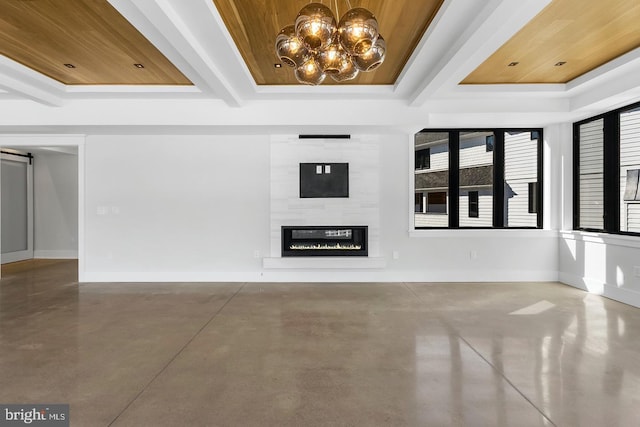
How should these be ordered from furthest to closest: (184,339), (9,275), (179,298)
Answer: (9,275), (179,298), (184,339)

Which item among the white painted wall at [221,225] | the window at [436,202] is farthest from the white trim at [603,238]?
the window at [436,202]

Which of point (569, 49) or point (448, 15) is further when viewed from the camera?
point (569, 49)

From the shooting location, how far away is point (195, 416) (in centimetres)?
210

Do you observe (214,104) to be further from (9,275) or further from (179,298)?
(9,275)

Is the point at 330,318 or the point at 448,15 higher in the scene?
the point at 448,15

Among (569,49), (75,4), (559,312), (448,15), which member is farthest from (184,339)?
(569,49)

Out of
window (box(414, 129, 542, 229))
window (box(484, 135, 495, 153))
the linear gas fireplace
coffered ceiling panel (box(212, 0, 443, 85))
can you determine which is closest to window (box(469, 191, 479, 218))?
window (box(414, 129, 542, 229))

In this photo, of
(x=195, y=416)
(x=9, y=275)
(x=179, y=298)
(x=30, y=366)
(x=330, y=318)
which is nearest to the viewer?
(x=195, y=416)

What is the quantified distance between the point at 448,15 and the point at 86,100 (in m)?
4.78

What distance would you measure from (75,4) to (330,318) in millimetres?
3618

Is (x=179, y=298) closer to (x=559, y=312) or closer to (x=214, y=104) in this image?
(x=214, y=104)

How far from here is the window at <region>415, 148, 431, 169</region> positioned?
5957mm

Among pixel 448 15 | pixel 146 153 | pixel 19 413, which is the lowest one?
pixel 19 413

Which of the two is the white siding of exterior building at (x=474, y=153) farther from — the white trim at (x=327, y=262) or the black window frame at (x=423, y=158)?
the white trim at (x=327, y=262)
